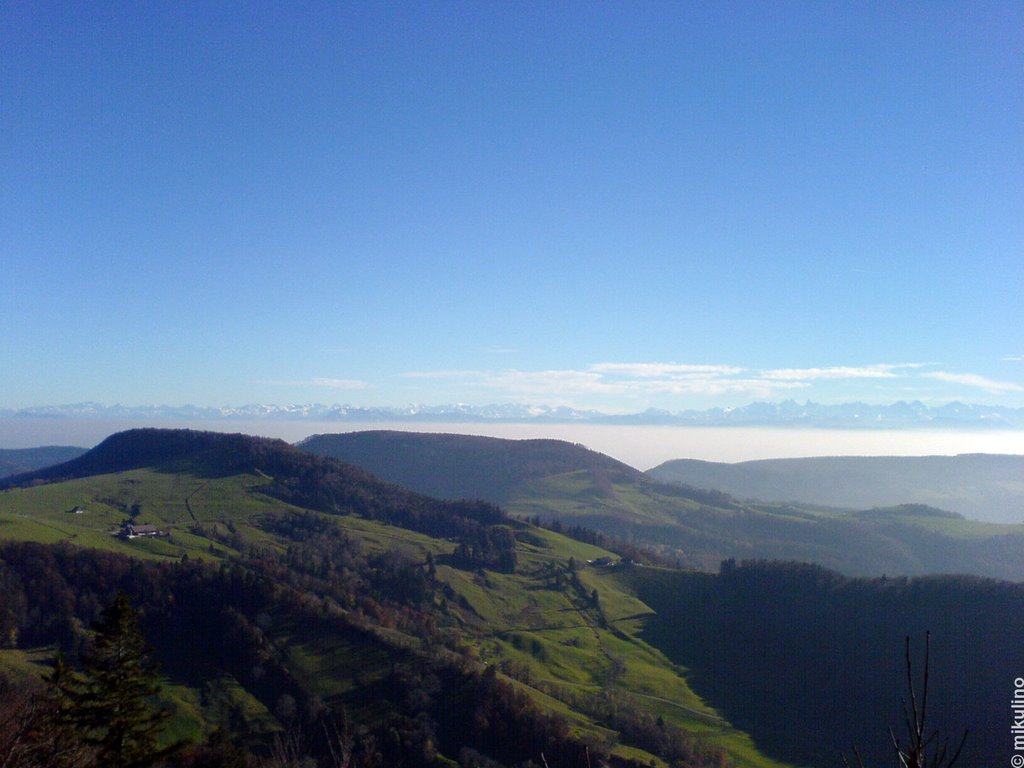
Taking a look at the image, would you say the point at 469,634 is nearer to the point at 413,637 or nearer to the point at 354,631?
the point at 413,637

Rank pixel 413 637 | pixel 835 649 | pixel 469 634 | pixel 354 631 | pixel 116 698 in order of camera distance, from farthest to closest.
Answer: pixel 469 634, pixel 835 649, pixel 413 637, pixel 354 631, pixel 116 698

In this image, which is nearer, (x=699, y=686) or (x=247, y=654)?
(x=247, y=654)

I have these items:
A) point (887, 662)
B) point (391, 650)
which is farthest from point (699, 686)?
point (391, 650)

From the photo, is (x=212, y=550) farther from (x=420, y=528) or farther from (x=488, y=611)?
(x=420, y=528)

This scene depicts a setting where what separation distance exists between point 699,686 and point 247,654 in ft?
198

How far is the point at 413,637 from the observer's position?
89.5 meters

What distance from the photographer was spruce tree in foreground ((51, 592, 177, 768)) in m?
24.3

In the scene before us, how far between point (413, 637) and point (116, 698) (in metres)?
68.2

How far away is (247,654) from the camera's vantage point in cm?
7969

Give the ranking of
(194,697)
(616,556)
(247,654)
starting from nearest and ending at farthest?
(194,697), (247,654), (616,556)

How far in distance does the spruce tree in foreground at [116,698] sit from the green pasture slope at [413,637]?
4522 centimetres

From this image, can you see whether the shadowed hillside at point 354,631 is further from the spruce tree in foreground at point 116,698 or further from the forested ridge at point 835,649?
the forested ridge at point 835,649

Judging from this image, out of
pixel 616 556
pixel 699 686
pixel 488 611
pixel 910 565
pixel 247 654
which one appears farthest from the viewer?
pixel 910 565

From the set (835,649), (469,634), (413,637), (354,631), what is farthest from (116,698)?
(835,649)
